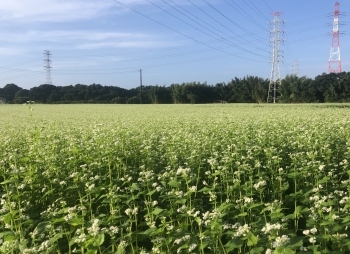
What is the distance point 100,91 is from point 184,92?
63.1ft

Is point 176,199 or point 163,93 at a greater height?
point 163,93

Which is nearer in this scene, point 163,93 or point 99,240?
point 99,240

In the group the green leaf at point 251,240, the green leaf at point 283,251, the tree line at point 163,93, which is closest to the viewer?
the green leaf at point 283,251

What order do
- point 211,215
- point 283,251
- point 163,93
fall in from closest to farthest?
point 283,251, point 211,215, point 163,93

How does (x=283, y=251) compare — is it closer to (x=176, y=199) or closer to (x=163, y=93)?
(x=176, y=199)

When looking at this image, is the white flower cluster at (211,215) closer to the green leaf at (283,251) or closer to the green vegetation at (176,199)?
the green vegetation at (176,199)

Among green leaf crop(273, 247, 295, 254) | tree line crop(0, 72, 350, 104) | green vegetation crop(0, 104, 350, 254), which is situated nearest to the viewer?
green leaf crop(273, 247, 295, 254)

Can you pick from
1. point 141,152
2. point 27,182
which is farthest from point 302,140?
point 27,182

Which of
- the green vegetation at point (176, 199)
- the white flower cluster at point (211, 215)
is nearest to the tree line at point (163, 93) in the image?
the green vegetation at point (176, 199)

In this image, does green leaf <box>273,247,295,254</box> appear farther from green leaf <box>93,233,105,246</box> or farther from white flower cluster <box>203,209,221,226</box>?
green leaf <box>93,233,105,246</box>

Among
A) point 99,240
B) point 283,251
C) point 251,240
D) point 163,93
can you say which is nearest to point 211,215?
point 251,240

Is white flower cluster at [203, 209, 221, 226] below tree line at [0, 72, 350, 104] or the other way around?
below

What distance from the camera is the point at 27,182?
5.33 m

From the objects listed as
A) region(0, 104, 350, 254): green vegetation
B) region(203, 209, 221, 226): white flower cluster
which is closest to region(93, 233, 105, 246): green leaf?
Result: region(0, 104, 350, 254): green vegetation
